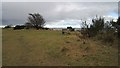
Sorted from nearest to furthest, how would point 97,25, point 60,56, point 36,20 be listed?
point 60,56
point 97,25
point 36,20

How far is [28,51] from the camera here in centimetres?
1828

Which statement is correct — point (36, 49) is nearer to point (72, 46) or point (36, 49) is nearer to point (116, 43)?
point (72, 46)

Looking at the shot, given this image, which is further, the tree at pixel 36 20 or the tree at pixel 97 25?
the tree at pixel 36 20

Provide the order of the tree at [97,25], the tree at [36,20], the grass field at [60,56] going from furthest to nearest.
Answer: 1. the tree at [36,20]
2. the tree at [97,25]
3. the grass field at [60,56]

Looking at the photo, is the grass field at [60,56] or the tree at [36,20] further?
the tree at [36,20]

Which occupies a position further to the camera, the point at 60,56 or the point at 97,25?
the point at 97,25

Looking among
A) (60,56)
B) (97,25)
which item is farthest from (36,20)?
(60,56)

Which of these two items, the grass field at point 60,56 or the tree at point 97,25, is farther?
the tree at point 97,25

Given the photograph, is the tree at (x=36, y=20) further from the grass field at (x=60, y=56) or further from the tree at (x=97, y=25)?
the grass field at (x=60, y=56)

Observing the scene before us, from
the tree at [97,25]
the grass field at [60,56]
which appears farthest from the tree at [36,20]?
the grass field at [60,56]

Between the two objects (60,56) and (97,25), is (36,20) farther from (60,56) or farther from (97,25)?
(60,56)

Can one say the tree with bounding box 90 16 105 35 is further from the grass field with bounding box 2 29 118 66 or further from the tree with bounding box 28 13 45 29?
the tree with bounding box 28 13 45 29

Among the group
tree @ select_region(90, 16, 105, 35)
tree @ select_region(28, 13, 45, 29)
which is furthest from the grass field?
tree @ select_region(28, 13, 45, 29)

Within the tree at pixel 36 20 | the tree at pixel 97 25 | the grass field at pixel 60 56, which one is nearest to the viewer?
the grass field at pixel 60 56
